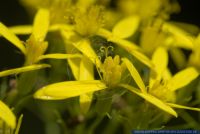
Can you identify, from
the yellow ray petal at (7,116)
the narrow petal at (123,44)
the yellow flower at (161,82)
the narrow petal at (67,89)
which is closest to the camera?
the yellow ray petal at (7,116)

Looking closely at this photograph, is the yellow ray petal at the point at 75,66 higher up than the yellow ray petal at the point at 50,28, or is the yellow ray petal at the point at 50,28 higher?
the yellow ray petal at the point at 50,28

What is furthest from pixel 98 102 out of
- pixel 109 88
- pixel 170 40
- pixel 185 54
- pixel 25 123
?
pixel 185 54

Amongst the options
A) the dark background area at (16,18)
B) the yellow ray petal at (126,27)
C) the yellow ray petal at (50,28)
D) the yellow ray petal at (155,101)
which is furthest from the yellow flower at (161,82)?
the dark background area at (16,18)

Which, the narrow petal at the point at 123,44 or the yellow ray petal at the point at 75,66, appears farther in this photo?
the narrow petal at the point at 123,44

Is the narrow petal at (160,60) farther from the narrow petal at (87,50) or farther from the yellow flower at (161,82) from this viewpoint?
the narrow petal at (87,50)

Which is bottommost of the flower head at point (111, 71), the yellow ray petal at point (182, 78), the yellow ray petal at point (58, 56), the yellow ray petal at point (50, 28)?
the yellow ray petal at point (182, 78)

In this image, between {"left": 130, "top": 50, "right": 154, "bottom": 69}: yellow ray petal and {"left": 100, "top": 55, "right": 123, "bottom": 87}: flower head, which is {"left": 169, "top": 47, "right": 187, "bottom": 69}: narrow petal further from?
{"left": 100, "top": 55, "right": 123, "bottom": 87}: flower head

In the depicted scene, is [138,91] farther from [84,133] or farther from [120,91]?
[84,133]

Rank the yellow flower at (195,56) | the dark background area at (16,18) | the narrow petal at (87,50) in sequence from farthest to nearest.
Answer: the dark background area at (16,18), the yellow flower at (195,56), the narrow petal at (87,50)
